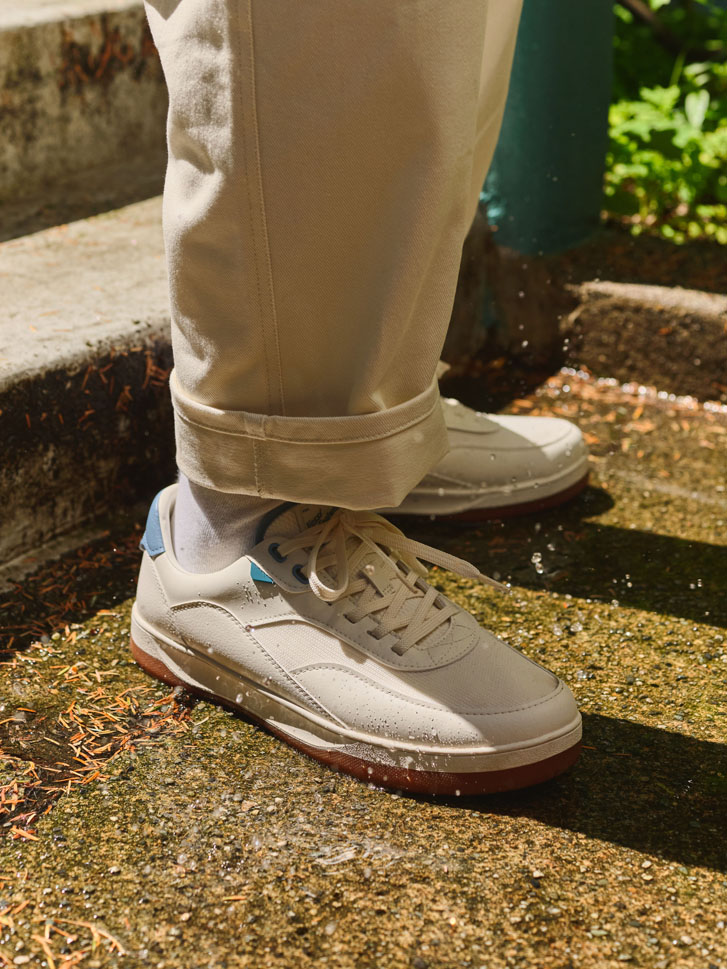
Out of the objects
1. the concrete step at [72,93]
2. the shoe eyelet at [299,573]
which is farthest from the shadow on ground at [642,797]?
the concrete step at [72,93]

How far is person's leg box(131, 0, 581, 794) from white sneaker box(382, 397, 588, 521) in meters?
0.54

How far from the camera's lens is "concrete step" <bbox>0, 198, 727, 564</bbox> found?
167cm

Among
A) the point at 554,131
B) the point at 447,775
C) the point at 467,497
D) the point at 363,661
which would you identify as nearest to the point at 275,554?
the point at 363,661

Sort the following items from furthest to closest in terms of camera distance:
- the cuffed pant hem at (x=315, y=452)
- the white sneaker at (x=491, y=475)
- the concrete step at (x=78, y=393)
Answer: the white sneaker at (x=491, y=475) < the concrete step at (x=78, y=393) < the cuffed pant hem at (x=315, y=452)

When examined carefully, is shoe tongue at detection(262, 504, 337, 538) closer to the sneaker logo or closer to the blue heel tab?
the sneaker logo

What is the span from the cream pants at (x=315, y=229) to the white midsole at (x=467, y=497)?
2.16ft

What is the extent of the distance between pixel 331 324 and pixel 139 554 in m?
0.78

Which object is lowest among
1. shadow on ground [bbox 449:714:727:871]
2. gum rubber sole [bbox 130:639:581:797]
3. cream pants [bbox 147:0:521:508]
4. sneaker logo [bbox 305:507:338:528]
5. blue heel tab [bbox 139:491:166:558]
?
shadow on ground [bbox 449:714:727:871]

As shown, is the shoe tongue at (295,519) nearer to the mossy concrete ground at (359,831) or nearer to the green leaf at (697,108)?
the mossy concrete ground at (359,831)

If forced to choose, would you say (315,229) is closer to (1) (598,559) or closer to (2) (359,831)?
(2) (359,831)

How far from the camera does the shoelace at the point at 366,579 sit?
4.23 ft

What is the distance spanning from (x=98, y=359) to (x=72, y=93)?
3.70 feet

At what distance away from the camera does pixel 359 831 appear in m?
1.19

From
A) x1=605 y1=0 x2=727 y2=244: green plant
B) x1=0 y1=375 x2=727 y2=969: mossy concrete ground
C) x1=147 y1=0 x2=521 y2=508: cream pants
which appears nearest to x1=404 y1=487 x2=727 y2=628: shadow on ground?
x1=0 y1=375 x2=727 y2=969: mossy concrete ground
